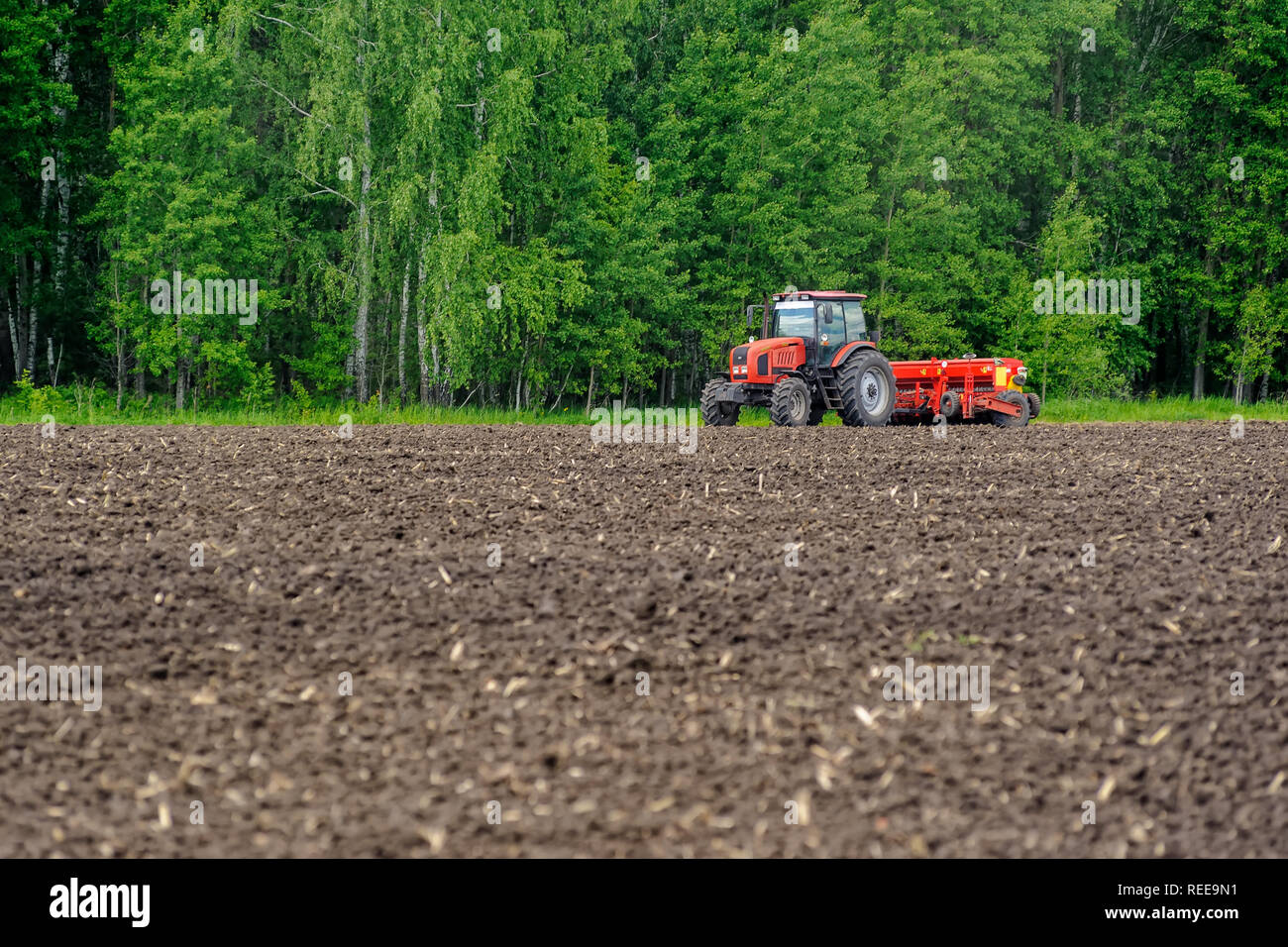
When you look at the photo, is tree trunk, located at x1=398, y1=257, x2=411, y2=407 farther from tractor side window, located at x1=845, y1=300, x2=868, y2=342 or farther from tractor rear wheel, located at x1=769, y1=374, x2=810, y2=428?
tractor side window, located at x1=845, y1=300, x2=868, y2=342

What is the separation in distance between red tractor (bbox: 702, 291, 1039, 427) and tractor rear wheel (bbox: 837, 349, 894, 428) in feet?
0.05

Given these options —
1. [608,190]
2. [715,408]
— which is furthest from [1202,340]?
[715,408]

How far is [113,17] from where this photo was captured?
867 inches

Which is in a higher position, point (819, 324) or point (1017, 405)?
point (819, 324)

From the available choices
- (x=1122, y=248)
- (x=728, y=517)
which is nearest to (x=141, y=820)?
(x=728, y=517)

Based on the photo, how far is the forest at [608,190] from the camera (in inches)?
763

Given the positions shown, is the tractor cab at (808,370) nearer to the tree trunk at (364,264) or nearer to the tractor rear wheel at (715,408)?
the tractor rear wheel at (715,408)

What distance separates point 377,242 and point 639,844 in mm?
17835

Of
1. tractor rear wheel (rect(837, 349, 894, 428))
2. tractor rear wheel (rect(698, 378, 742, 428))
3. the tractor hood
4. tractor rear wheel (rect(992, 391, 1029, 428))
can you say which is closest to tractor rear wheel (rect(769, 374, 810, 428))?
the tractor hood

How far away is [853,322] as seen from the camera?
1670 cm

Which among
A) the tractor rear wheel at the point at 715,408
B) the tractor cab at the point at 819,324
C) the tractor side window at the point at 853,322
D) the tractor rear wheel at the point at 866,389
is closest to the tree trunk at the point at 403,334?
the tractor rear wheel at the point at 715,408

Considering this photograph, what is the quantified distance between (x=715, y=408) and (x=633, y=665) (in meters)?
11.5

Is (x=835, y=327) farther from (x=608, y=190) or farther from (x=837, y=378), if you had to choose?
(x=608, y=190)

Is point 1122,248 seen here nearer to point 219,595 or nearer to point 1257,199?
point 1257,199
